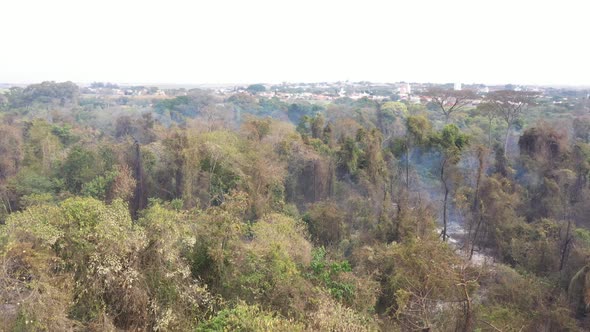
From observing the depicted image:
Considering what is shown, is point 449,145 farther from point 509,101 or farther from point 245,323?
point 245,323

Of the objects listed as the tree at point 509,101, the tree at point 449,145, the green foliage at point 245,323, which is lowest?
the green foliage at point 245,323

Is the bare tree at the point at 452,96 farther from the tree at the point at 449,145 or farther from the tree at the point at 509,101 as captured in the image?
the tree at the point at 449,145

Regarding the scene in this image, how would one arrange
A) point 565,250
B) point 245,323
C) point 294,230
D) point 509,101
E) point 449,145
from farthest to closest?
point 509,101
point 449,145
point 565,250
point 294,230
point 245,323

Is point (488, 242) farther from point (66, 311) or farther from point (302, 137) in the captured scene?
point (66, 311)

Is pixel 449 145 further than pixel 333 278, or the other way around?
pixel 449 145

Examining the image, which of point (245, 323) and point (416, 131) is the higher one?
point (416, 131)

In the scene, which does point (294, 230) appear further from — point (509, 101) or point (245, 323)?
point (509, 101)

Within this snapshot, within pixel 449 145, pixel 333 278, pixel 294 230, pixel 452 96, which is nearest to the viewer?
pixel 333 278

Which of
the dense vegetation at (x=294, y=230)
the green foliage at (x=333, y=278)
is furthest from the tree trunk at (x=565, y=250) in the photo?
the green foliage at (x=333, y=278)

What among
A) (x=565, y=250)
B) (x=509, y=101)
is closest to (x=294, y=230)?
(x=565, y=250)

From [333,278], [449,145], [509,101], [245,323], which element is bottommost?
[333,278]
